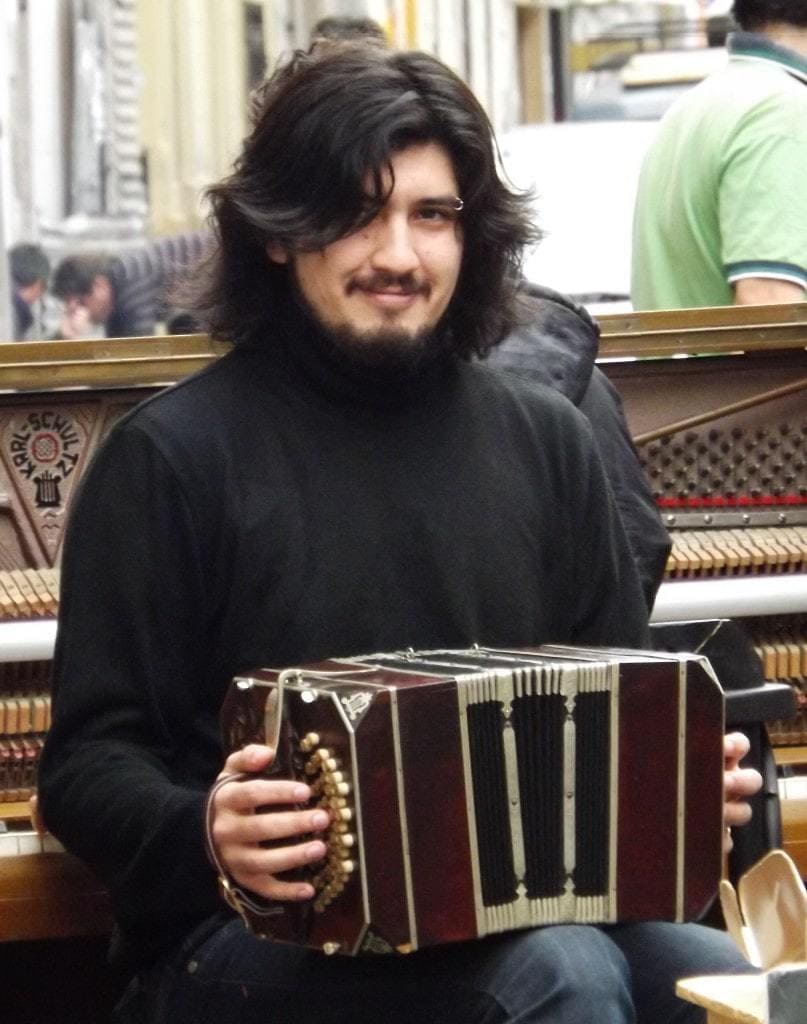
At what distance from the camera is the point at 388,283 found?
10.9ft

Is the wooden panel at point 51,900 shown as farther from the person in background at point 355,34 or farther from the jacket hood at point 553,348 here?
the person in background at point 355,34

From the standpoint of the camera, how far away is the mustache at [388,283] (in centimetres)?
330

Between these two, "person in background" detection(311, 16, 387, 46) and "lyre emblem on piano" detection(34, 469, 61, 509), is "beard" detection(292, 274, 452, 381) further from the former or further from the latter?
"lyre emblem on piano" detection(34, 469, 61, 509)

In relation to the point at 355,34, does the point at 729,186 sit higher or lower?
lower

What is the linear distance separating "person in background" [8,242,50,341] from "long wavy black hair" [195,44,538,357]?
7.23 metres

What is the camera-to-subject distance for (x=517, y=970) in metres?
2.91

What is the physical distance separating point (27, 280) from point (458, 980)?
8273 millimetres

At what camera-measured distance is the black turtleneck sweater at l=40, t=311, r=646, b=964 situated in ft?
10.3

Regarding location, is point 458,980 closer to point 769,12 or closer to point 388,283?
point 388,283

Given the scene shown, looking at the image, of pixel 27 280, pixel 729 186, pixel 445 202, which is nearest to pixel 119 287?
pixel 27 280

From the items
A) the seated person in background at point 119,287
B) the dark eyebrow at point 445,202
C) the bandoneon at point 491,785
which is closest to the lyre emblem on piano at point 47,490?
the dark eyebrow at point 445,202

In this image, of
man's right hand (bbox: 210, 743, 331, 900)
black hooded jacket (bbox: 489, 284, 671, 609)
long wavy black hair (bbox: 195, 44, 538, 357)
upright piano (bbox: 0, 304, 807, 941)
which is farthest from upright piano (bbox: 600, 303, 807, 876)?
man's right hand (bbox: 210, 743, 331, 900)

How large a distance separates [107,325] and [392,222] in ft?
23.1

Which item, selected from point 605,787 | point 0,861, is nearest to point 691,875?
point 605,787
